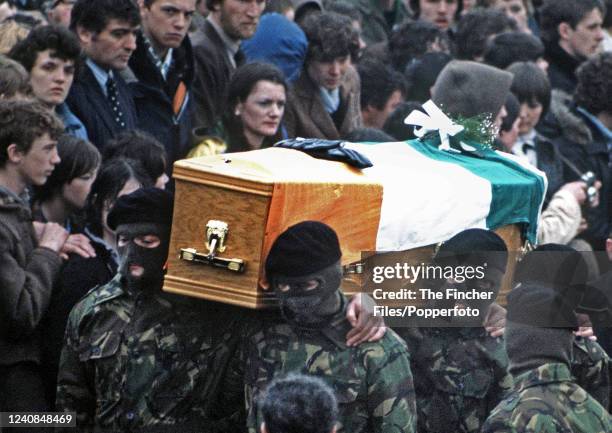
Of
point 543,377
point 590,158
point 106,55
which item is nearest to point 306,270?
point 543,377

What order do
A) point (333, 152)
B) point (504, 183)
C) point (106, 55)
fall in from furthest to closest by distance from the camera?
point (106, 55), point (504, 183), point (333, 152)

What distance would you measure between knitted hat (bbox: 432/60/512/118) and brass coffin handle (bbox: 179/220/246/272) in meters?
1.78

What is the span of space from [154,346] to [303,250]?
858mm

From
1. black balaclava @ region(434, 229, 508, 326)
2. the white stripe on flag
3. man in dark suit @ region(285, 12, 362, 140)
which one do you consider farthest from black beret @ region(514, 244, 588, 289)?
man in dark suit @ region(285, 12, 362, 140)

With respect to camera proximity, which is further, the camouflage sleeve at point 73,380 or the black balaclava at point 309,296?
the camouflage sleeve at point 73,380

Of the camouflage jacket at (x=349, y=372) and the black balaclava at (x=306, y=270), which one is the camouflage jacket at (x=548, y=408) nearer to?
the camouflage jacket at (x=349, y=372)

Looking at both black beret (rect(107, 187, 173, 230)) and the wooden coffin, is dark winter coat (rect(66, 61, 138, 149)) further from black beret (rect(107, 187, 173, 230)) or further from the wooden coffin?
the wooden coffin

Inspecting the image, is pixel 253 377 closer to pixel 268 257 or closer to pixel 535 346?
pixel 268 257

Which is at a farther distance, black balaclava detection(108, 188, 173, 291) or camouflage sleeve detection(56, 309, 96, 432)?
camouflage sleeve detection(56, 309, 96, 432)

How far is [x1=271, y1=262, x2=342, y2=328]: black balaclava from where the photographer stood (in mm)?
6230

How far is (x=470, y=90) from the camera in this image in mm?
8117

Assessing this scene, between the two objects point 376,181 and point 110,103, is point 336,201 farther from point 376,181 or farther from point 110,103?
point 110,103

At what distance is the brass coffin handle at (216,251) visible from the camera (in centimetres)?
636

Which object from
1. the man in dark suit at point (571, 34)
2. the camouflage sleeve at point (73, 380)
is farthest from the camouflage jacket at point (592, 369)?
the man in dark suit at point (571, 34)
